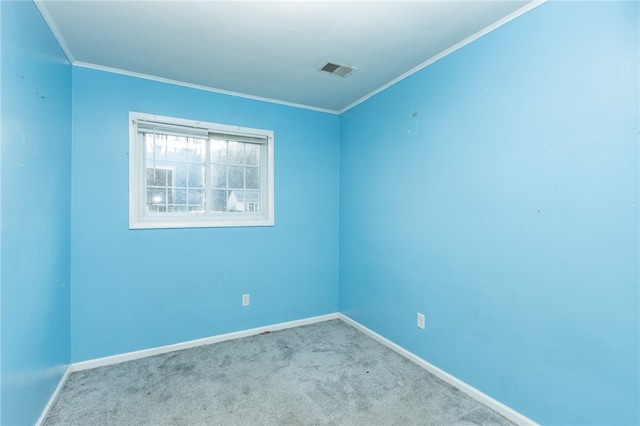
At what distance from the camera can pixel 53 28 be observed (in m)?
1.89

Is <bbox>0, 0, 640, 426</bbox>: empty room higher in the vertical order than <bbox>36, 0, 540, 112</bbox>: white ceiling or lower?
lower

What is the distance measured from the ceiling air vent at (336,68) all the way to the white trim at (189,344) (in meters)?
2.49

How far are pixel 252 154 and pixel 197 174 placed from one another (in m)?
0.61

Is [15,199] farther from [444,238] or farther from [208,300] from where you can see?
[444,238]

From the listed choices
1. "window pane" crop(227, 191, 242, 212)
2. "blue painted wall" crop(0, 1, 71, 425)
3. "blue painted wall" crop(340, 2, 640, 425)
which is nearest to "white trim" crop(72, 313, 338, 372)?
"blue painted wall" crop(0, 1, 71, 425)

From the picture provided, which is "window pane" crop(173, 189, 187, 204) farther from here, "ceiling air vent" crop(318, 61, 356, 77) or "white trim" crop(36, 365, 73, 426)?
"ceiling air vent" crop(318, 61, 356, 77)

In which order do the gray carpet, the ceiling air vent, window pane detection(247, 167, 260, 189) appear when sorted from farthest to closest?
window pane detection(247, 167, 260, 189) < the ceiling air vent < the gray carpet

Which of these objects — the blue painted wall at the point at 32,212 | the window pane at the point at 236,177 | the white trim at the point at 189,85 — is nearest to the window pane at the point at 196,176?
the window pane at the point at 236,177

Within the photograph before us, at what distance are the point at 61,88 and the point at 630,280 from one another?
3482mm

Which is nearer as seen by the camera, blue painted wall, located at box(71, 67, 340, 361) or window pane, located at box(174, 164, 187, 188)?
blue painted wall, located at box(71, 67, 340, 361)

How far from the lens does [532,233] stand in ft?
5.54

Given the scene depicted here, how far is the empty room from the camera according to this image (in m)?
1.45

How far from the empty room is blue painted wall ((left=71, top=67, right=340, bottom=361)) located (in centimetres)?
2

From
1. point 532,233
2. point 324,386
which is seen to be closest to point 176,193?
point 324,386
